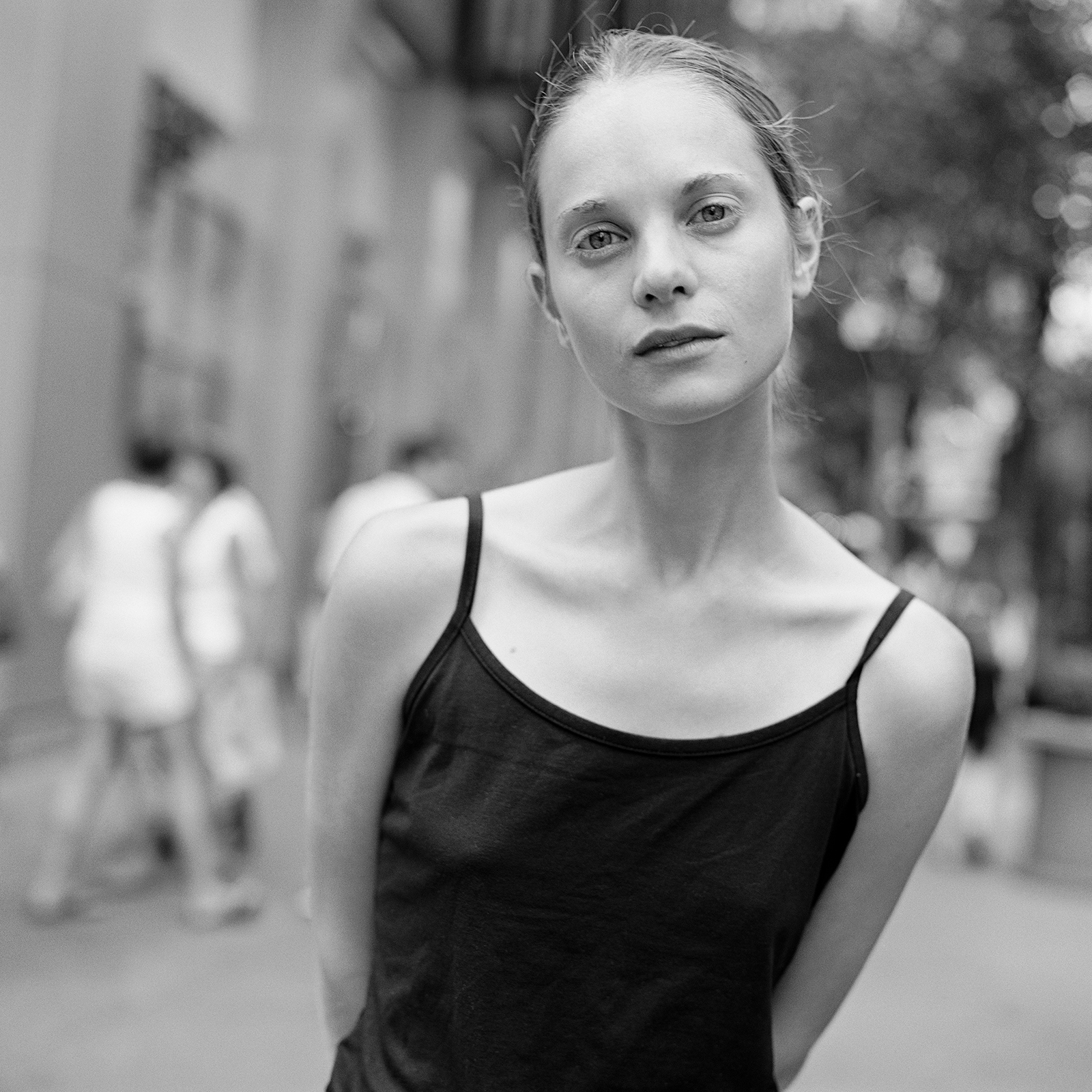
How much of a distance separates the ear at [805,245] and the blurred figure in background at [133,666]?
4975 millimetres

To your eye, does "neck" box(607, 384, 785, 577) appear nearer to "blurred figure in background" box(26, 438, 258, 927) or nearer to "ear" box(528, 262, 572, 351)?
"ear" box(528, 262, 572, 351)

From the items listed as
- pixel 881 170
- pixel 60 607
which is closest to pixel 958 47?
pixel 881 170

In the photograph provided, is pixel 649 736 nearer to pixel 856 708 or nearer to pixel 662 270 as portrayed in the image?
pixel 856 708

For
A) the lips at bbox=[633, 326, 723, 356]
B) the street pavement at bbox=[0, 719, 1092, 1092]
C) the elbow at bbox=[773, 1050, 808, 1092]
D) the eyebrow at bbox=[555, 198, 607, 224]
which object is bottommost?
the street pavement at bbox=[0, 719, 1092, 1092]

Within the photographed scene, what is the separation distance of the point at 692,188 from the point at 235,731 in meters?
5.49

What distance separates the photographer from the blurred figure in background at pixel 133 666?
20.3ft

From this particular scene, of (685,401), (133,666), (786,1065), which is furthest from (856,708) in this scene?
(133,666)

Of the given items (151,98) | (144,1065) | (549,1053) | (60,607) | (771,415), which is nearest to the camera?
(549,1053)

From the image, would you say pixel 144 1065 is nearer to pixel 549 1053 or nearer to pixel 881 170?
pixel 549 1053

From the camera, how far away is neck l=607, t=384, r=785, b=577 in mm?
1598

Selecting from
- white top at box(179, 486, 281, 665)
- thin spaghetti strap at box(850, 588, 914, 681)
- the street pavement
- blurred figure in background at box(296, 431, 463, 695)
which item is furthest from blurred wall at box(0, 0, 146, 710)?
thin spaghetti strap at box(850, 588, 914, 681)

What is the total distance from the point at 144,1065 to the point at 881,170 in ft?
38.0

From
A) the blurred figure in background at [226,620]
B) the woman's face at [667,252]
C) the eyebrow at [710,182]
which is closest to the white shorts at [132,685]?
the blurred figure in background at [226,620]

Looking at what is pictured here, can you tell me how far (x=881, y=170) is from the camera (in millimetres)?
14016
